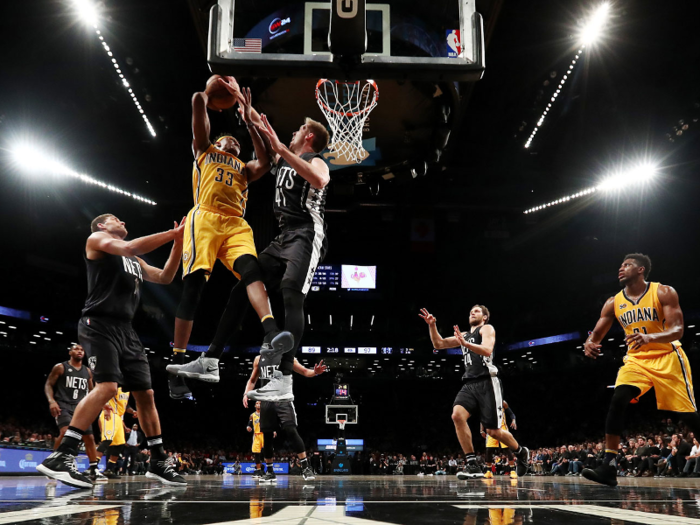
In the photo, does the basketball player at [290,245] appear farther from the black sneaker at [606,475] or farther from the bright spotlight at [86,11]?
the bright spotlight at [86,11]

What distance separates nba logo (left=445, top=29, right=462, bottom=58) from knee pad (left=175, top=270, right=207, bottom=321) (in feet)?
9.08

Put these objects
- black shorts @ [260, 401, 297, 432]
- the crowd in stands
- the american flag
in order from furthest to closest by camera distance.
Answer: the crowd in stands, black shorts @ [260, 401, 297, 432], the american flag

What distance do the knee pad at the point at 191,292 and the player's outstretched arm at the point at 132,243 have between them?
0.33 metres

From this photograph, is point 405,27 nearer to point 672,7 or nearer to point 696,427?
point 696,427

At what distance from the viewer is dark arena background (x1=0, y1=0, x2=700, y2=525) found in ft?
15.0

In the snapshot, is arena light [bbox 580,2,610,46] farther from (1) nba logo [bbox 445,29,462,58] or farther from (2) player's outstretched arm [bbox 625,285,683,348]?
(2) player's outstretched arm [bbox 625,285,683,348]

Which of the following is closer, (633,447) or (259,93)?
(259,93)

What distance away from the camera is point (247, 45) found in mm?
4812

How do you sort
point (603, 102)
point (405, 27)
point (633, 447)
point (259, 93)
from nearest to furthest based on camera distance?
point (405, 27) → point (259, 93) → point (603, 102) → point (633, 447)

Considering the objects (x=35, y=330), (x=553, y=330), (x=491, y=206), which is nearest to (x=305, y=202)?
(x=491, y=206)

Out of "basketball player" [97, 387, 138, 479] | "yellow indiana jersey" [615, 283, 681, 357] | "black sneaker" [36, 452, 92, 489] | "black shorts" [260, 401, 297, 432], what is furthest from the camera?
"basketball player" [97, 387, 138, 479]

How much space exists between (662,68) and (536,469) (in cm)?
1304

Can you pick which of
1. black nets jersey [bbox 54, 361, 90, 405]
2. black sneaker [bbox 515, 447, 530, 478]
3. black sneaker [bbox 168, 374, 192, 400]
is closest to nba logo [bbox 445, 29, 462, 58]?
black sneaker [bbox 168, 374, 192, 400]

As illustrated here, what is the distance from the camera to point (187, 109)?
13.9 metres
